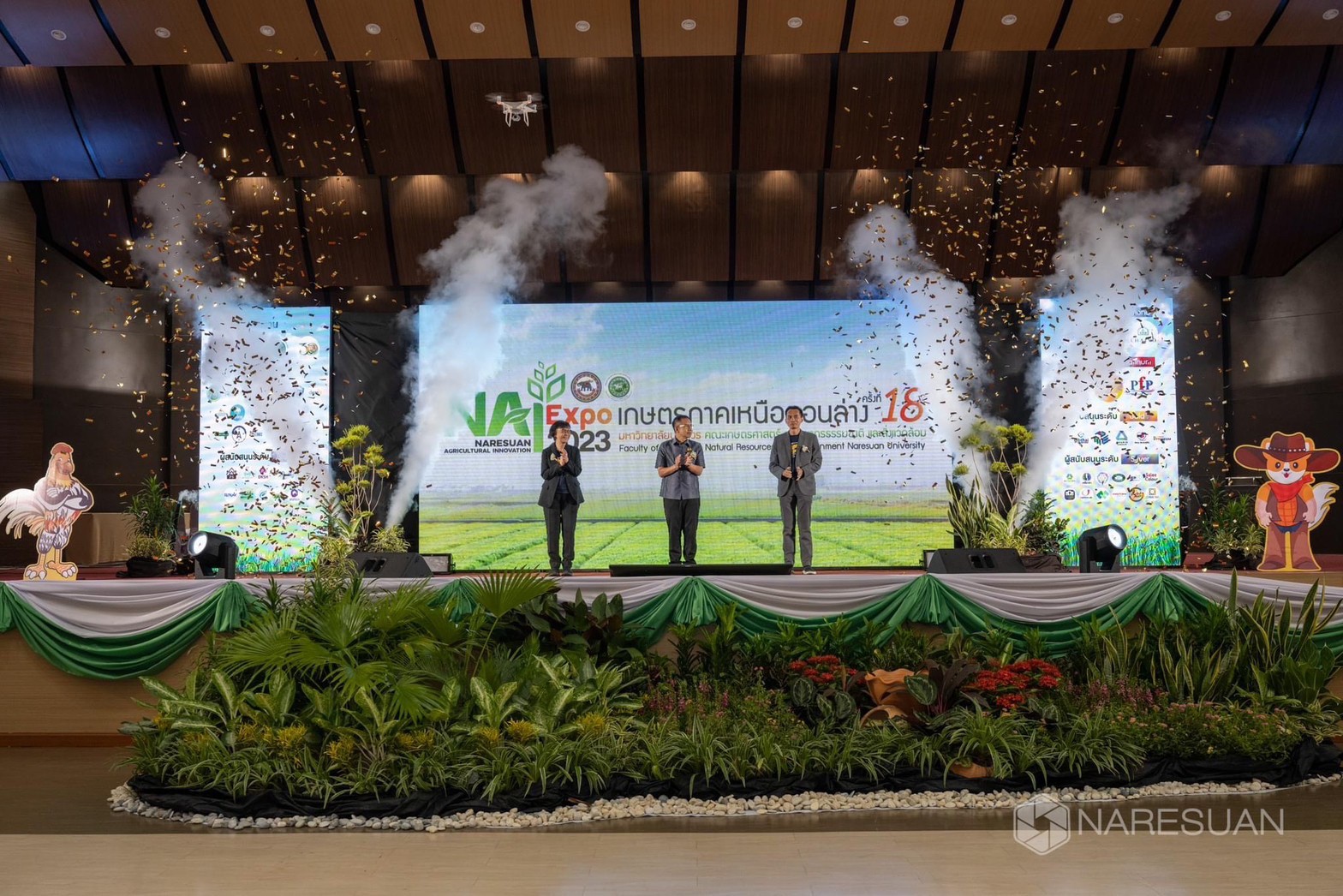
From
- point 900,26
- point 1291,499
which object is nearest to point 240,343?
point 900,26

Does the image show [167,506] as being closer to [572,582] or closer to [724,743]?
[572,582]

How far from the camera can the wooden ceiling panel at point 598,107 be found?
30.2ft

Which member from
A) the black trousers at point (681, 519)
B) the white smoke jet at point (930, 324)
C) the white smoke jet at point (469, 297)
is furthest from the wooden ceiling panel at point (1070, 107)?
the black trousers at point (681, 519)

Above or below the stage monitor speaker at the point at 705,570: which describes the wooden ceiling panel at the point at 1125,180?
above

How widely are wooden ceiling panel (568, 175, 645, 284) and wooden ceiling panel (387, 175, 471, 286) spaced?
1.32m

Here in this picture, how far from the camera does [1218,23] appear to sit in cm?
842

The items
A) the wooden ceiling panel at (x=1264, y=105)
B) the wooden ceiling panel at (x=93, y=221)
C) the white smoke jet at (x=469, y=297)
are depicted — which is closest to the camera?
the wooden ceiling panel at (x=1264, y=105)

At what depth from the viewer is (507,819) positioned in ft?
13.3

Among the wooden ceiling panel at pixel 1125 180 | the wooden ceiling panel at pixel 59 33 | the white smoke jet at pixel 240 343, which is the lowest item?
the white smoke jet at pixel 240 343

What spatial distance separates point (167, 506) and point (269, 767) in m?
6.27

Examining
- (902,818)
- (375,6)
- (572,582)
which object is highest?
(375,6)

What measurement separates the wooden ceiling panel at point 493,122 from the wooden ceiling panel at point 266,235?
2.04 metres

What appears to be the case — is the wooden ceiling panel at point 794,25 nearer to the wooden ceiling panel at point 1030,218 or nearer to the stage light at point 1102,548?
the wooden ceiling panel at point 1030,218

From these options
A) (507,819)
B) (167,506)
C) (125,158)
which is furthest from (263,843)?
(125,158)
